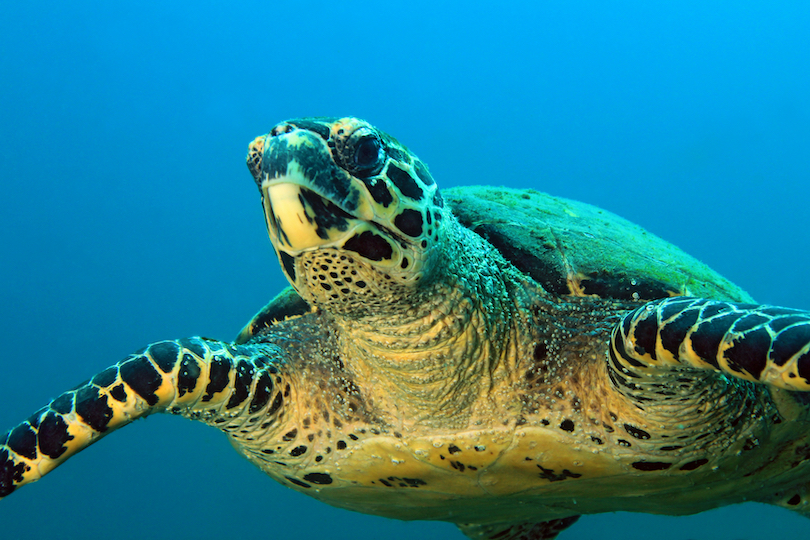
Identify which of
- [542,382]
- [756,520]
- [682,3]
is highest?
[682,3]

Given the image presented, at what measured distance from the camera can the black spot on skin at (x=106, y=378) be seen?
2.20m

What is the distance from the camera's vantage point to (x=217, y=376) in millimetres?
2408

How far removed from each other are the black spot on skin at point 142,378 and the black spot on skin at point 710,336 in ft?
7.60

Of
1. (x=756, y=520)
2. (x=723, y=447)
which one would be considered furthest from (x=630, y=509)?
(x=756, y=520)

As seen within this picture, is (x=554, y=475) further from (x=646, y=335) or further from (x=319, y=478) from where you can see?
(x=319, y=478)

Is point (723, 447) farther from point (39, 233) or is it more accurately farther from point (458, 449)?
point (39, 233)

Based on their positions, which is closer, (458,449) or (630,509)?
(458,449)

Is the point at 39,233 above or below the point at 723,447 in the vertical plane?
above

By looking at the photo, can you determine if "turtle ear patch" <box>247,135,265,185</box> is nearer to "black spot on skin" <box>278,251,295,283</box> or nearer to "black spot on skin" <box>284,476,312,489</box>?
"black spot on skin" <box>278,251,295,283</box>

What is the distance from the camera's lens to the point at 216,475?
23.9 meters

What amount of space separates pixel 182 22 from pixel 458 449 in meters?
70.9

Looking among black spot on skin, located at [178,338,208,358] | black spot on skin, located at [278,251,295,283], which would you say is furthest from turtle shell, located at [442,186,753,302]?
black spot on skin, located at [178,338,208,358]

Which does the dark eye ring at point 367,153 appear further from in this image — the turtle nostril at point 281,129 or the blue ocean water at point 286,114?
the blue ocean water at point 286,114

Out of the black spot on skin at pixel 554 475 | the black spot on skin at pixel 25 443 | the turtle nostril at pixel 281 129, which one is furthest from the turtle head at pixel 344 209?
the black spot on skin at pixel 554 475
